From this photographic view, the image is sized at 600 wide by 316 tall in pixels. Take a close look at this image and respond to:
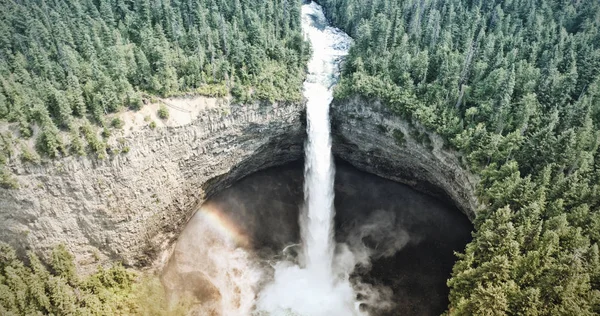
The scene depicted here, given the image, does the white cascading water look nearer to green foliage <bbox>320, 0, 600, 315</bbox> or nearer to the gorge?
the gorge

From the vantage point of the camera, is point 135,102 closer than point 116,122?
No

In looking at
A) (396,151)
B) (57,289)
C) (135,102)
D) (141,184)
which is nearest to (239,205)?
(141,184)

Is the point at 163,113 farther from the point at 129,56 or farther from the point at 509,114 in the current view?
the point at 509,114

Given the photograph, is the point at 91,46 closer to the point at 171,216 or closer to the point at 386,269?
the point at 171,216

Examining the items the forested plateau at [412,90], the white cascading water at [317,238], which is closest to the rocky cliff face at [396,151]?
the forested plateau at [412,90]

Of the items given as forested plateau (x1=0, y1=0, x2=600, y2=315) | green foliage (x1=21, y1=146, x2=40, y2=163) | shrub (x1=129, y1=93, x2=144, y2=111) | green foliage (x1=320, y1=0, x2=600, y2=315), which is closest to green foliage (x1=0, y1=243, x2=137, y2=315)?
forested plateau (x1=0, y1=0, x2=600, y2=315)

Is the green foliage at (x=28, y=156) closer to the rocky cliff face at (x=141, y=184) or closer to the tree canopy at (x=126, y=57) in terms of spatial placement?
the rocky cliff face at (x=141, y=184)

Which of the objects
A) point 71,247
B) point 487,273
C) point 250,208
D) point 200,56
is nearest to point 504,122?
point 487,273
